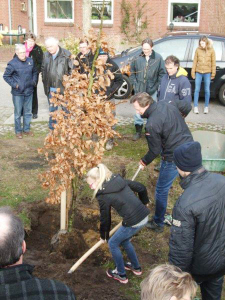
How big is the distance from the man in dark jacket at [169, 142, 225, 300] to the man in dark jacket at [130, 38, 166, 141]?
4757 millimetres

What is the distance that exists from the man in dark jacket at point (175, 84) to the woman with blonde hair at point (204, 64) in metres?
3.02

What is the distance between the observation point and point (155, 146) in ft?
16.5

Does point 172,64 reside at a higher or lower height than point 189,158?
higher

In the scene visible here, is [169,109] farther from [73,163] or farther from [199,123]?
[199,123]

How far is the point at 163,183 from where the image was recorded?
5.30 meters

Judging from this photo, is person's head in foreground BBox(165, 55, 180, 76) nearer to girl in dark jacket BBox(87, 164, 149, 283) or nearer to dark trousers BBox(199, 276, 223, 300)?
girl in dark jacket BBox(87, 164, 149, 283)

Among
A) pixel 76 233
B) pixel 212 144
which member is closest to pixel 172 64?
pixel 212 144

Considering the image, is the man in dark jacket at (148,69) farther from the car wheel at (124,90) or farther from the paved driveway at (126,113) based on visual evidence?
the car wheel at (124,90)

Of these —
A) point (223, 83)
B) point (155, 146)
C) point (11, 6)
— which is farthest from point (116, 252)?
point (11, 6)

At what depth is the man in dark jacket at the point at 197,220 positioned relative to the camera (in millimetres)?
3273

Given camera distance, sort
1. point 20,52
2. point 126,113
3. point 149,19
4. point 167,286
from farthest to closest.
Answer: point 149,19 < point 126,113 < point 20,52 < point 167,286

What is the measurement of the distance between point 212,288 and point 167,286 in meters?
1.41

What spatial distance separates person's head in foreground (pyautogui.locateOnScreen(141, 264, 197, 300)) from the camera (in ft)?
7.98

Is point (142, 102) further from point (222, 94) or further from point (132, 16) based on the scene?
point (132, 16)
